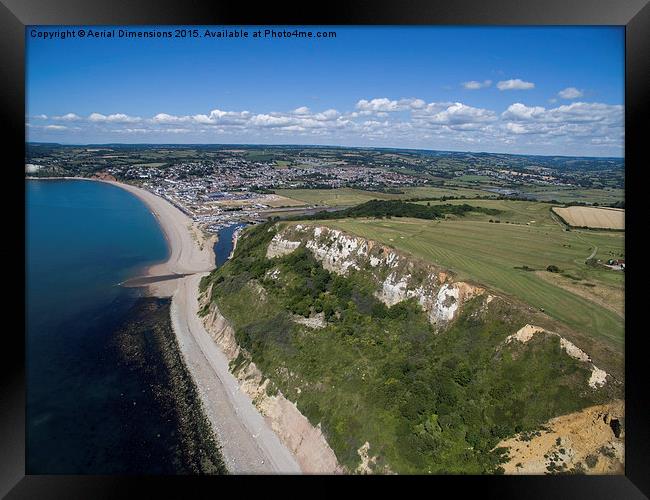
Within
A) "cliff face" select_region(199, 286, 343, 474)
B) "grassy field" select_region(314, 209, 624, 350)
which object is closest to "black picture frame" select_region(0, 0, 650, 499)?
"grassy field" select_region(314, 209, 624, 350)

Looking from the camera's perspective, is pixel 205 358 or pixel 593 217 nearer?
pixel 593 217

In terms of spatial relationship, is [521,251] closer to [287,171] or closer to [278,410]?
[278,410]

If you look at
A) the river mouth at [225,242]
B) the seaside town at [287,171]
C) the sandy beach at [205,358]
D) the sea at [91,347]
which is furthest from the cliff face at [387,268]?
the sea at [91,347]

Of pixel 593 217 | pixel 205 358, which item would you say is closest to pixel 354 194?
pixel 205 358

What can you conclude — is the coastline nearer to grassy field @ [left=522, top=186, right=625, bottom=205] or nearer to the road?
the road
